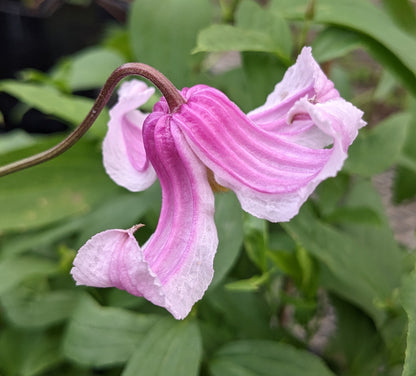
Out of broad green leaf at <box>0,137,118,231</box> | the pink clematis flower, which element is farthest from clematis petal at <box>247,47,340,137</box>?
broad green leaf at <box>0,137,118,231</box>

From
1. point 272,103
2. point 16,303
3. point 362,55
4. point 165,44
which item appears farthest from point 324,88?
point 362,55

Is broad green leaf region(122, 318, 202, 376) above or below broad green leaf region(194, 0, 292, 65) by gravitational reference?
below

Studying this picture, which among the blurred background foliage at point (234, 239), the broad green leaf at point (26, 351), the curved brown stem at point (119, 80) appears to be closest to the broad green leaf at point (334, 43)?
the blurred background foliage at point (234, 239)

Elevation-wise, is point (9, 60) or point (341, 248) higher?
point (341, 248)

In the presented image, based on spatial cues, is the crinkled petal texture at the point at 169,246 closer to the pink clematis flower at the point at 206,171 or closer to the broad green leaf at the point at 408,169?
the pink clematis flower at the point at 206,171

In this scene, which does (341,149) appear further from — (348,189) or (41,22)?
(41,22)

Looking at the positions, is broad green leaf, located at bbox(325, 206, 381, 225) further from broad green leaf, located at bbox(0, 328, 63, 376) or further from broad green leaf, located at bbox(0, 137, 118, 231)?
broad green leaf, located at bbox(0, 328, 63, 376)
